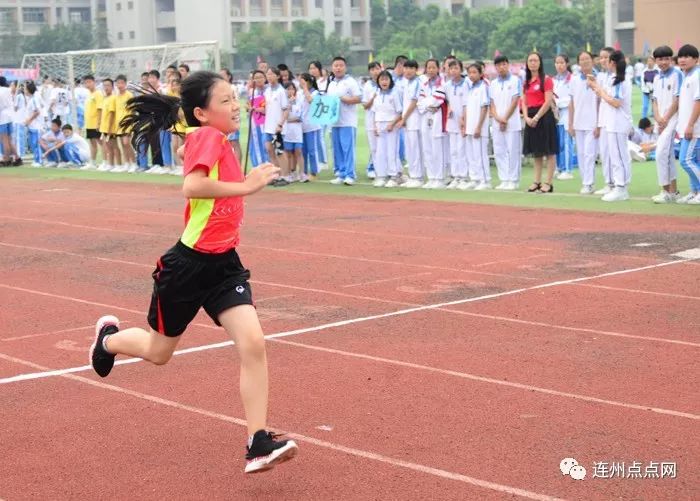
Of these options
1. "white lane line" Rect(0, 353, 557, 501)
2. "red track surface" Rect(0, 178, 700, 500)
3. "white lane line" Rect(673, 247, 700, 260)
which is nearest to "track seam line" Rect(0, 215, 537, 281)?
"red track surface" Rect(0, 178, 700, 500)

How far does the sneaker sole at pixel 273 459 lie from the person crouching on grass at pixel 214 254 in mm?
30

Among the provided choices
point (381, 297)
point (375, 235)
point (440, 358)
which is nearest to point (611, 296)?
point (381, 297)

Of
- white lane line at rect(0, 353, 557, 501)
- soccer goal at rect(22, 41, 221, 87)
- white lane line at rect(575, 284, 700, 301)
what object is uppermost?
soccer goal at rect(22, 41, 221, 87)

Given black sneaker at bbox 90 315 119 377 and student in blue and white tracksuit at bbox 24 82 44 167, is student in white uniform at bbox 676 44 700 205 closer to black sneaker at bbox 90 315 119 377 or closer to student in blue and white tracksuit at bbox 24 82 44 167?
black sneaker at bbox 90 315 119 377

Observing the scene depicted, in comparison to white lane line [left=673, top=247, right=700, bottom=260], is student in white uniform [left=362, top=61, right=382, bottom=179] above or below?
above

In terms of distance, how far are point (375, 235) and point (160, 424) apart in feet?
22.9

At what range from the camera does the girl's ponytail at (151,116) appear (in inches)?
226

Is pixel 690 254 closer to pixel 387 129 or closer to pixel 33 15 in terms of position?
pixel 387 129

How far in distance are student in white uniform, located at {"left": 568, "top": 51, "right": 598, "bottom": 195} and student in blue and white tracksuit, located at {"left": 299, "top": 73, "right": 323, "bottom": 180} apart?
449 centimetres

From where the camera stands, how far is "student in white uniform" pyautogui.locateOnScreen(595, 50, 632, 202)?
49.4ft

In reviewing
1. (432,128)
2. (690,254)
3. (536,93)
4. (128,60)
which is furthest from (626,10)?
(690,254)

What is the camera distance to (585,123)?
637 inches

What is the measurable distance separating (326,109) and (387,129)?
1.03 m

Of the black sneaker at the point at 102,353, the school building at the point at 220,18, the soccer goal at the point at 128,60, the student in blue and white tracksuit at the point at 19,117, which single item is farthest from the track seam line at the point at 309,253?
the school building at the point at 220,18
